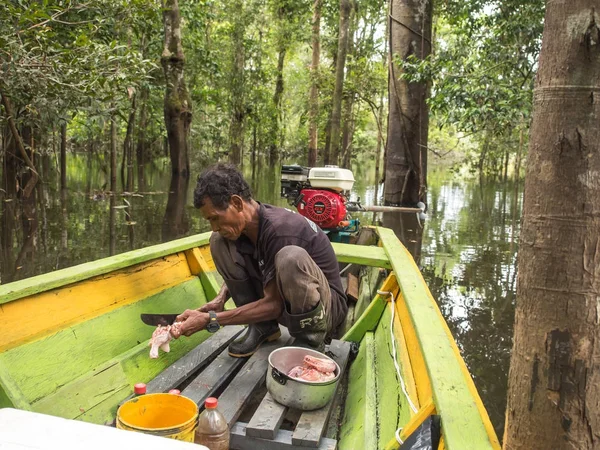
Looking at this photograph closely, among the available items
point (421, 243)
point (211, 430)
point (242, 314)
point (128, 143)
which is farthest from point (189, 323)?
point (128, 143)

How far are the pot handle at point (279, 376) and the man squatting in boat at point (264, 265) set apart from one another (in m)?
0.33

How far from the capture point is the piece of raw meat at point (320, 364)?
95.7 inches

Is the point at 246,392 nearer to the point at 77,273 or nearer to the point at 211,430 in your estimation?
the point at 211,430

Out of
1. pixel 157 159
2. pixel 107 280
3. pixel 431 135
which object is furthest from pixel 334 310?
pixel 431 135

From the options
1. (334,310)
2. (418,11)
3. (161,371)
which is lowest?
(161,371)

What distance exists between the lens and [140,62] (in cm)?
602

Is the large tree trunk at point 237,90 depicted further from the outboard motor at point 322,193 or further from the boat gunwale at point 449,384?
the boat gunwale at point 449,384

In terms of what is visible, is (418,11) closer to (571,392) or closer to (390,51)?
(390,51)

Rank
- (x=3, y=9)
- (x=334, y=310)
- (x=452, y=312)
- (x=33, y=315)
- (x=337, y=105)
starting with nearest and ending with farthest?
(x=33, y=315)
(x=334, y=310)
(x=3, y=9)
(x=452, y=312)
(x=337, y=105)

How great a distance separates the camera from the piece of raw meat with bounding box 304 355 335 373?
2432 millimetres

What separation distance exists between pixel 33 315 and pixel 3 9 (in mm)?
4517

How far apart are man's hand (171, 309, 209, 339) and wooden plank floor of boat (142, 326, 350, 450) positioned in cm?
27

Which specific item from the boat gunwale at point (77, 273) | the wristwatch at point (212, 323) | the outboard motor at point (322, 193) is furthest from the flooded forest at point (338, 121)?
the boat gunwale at point (77, 273)

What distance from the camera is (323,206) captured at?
4445mm
